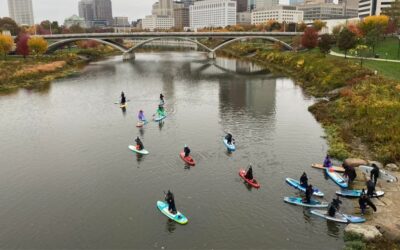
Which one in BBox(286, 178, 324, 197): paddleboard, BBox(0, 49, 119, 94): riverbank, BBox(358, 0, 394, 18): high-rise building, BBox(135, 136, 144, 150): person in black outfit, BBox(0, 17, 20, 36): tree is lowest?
BBox(286, 178, 324, 197): paddleboard

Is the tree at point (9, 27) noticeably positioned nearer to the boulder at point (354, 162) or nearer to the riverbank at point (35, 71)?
the riverbank at point (35, 71)

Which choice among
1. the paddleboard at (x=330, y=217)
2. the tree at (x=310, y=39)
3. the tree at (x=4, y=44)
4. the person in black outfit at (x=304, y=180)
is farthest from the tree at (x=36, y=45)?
the paddleboard at (x=330, y=217)

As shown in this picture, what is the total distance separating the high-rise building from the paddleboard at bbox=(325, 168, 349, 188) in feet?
441

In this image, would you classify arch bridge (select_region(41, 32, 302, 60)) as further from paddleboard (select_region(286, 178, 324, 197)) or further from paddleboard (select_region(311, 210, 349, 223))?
paddleboard (select_region(311, 210, 349, 223))

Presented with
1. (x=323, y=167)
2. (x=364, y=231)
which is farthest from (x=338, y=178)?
(x=364, y=231)

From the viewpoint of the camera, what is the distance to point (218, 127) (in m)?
39.2

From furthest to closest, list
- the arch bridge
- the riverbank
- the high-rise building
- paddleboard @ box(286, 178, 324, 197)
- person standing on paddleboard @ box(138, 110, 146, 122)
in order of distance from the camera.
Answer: the high-rise building
the arch bridge
the riverbank
person standing on paddleboard @ box(138, 110, 146, 122)
paddleboard @ box(286, 178, 324, 197)

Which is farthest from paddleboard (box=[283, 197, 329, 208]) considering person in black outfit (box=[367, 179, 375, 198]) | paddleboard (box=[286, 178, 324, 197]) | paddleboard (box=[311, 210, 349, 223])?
person in black outfit (box=[367, 179, 375, 198])

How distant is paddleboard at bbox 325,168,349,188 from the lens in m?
25.1

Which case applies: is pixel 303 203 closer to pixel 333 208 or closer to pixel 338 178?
pixel 333 208

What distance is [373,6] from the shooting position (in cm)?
14975

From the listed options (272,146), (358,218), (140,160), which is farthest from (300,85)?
(358,218)

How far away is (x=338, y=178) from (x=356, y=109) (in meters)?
16.0

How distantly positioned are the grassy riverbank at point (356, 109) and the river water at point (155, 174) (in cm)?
205
